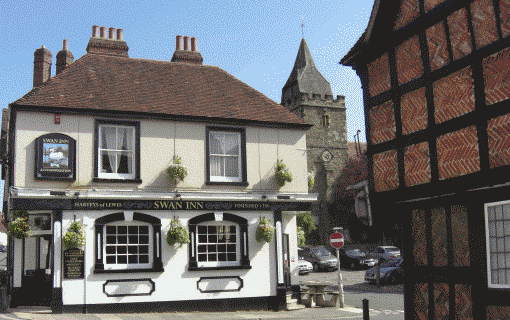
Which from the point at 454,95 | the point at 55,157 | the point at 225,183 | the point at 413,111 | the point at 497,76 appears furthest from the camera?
the point at 225,183

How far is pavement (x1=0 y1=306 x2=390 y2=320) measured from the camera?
1466 centimetres

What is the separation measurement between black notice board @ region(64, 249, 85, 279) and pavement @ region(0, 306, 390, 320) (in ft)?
3.47

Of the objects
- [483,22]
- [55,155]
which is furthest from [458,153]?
[55,155]

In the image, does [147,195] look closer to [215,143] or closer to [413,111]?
[215,143]

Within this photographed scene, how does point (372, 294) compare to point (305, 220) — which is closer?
point (372, 294)

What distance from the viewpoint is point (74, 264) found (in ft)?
50.6

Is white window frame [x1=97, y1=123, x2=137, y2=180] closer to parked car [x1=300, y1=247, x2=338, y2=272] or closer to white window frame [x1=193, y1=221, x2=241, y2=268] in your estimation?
white window frame [x1=193, y1=221, x2=241, y2=268]

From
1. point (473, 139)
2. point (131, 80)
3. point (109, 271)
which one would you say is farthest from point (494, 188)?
point (131, 80)

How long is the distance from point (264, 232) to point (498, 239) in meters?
9.09

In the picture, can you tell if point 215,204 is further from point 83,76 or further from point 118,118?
point 83,76

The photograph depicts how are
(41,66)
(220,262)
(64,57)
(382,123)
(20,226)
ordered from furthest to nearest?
(41,66)
(64,57)
(220,262)
(20,226)
(382,123)

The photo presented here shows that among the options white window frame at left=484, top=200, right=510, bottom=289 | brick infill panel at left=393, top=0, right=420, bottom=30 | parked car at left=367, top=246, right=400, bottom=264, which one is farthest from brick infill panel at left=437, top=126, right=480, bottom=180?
parked car at left=367, top=246, right=400, bottom=264

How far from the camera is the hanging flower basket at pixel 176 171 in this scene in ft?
54.3

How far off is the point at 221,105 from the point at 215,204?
3.51m
